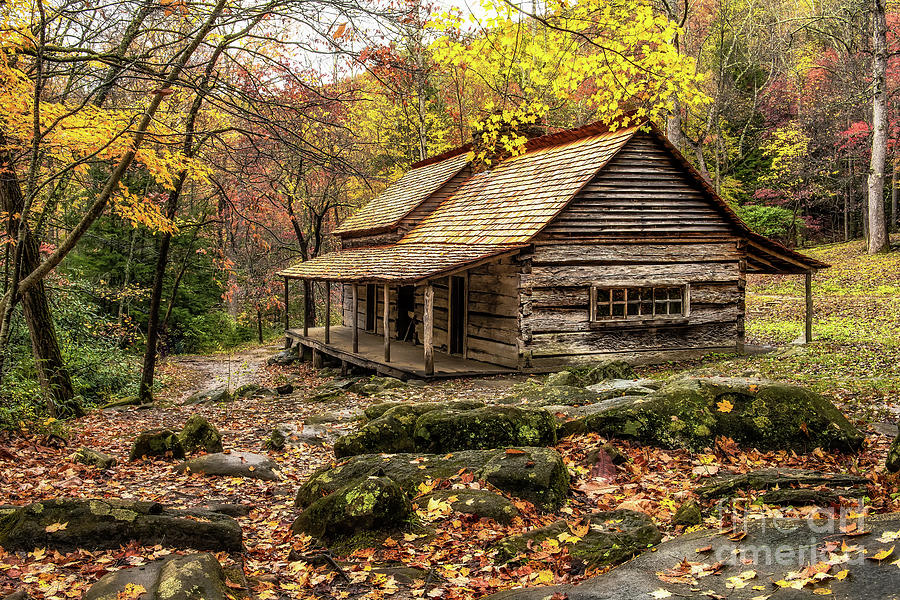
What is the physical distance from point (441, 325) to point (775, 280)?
64.6 feet

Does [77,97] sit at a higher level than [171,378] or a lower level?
higher

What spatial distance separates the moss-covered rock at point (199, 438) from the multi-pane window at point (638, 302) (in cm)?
944

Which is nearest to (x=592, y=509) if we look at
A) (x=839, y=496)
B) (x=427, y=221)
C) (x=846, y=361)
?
(x=839, y=496)

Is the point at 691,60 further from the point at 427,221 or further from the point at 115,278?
the point at 115,278

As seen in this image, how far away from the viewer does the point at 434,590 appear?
4.58 metres

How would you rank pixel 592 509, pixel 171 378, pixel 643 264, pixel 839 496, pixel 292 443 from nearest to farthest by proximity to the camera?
pixel 839 496
pixel 592 509
pixel 292 443
pixel 643 264
pixel 171 378

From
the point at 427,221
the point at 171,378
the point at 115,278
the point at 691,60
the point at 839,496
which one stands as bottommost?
the point at 171,378

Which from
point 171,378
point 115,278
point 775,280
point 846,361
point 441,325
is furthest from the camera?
point 775,280

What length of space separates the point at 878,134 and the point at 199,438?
28001 mm

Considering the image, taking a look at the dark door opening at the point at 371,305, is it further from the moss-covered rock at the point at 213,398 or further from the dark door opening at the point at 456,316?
the moss-covered rock at the point at 213,398

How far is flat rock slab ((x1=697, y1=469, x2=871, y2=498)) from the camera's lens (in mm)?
5336

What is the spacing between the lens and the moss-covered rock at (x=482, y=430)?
24.1ft
